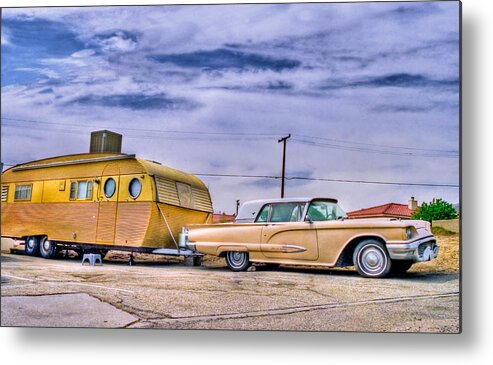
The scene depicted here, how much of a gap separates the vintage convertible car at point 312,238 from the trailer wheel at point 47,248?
4.05 ft

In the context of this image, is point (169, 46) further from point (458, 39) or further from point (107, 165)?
point (458, 39)

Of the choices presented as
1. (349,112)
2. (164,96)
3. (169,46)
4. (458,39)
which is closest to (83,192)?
(164,96)

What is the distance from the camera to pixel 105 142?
203 inches

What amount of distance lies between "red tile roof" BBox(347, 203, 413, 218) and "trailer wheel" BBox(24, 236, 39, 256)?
2874 mm

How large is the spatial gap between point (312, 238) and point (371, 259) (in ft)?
1.68

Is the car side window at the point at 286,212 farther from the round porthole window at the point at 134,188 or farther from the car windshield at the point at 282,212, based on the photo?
the round porthole window at the point at 134,188

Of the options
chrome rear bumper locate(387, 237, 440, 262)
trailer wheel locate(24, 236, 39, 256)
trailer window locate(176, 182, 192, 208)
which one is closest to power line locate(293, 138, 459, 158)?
chrome rear bumper locate(387, 237, 440, 262)

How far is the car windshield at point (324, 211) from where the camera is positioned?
483cm

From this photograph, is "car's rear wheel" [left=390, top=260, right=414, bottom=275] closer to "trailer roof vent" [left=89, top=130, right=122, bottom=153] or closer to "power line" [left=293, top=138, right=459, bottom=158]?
"power line" [left=293, top=138, right=459, bottom=158]

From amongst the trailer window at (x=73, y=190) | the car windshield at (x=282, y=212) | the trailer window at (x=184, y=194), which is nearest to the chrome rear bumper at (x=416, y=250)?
the car windshield at (x=282, y=212)

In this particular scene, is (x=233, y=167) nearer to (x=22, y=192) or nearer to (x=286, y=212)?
(x=286, y=212)

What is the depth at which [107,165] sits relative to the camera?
17.3 feet

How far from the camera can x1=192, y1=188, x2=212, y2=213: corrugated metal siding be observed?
5.06 meters

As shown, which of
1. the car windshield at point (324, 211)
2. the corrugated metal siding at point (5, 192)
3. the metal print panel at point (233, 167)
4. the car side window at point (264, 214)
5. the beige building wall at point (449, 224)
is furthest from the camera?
the corrugated metal siding at point (5, 192)
